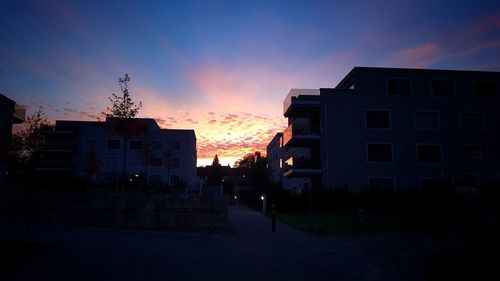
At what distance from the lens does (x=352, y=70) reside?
33.8 m

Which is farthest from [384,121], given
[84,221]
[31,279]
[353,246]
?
[31,279]

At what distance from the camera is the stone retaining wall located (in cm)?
1522

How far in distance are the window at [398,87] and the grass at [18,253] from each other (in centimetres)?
3086

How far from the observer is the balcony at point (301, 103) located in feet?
114

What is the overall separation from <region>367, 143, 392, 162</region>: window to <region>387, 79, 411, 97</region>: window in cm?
481

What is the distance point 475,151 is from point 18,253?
3623 cm

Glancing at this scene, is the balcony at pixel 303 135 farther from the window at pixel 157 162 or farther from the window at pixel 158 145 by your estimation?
the window at pixel 158 145

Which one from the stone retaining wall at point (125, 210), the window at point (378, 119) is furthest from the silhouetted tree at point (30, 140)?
the window at point (378, 119)

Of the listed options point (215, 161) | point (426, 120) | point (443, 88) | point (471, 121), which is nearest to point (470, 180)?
point (471, 121)

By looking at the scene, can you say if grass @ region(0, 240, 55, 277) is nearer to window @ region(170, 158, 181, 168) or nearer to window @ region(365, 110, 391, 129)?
window @ region(365, 110, 391, 129)

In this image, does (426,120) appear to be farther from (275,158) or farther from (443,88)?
(275,158)

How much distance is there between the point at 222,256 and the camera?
9.88 meters

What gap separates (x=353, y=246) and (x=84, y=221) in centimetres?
1132

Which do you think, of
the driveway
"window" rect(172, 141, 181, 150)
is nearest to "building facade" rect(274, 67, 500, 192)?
the driveway
